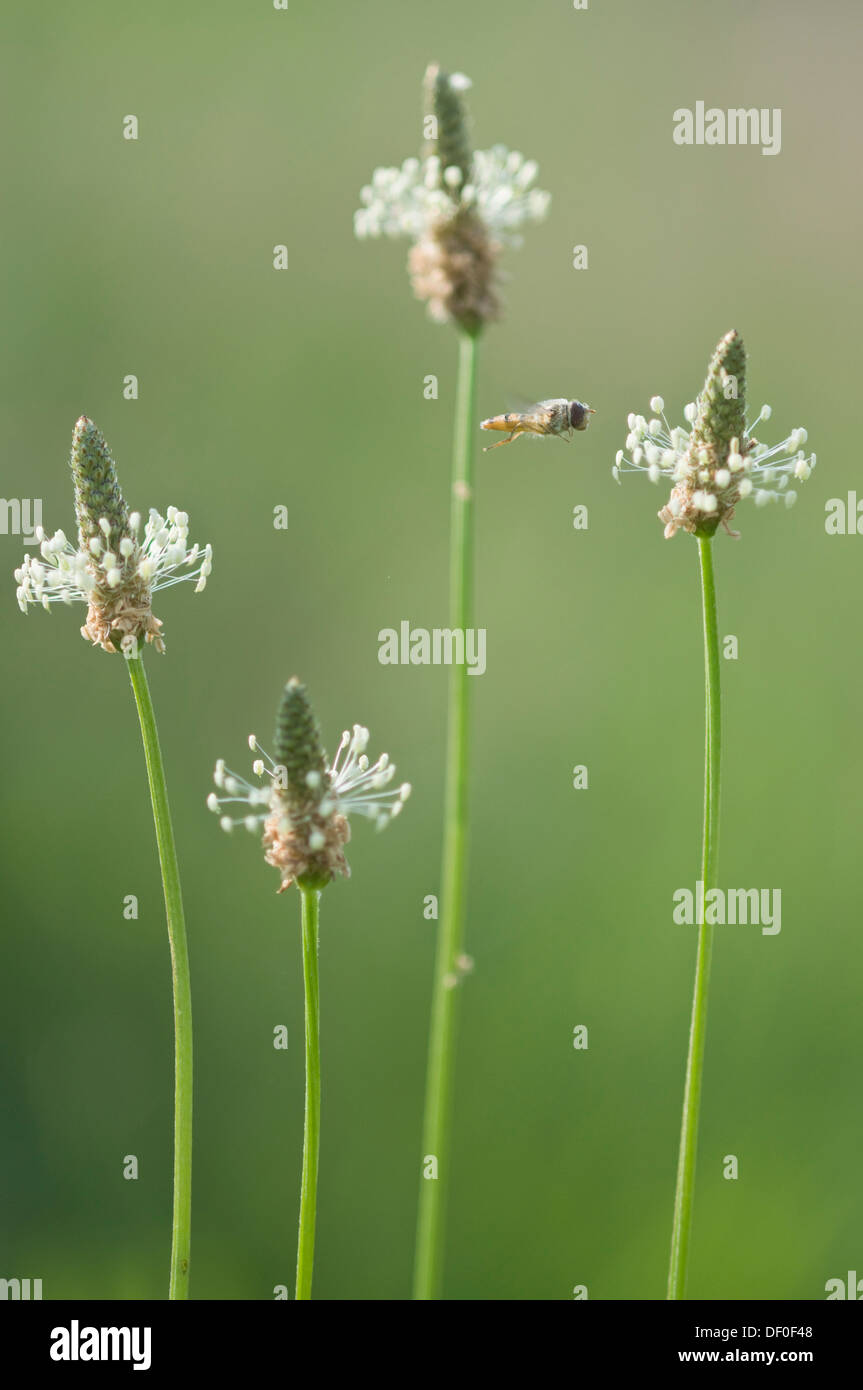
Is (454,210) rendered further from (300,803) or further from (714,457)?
(300,803)

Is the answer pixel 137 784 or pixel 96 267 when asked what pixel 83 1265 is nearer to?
pixel 137 784

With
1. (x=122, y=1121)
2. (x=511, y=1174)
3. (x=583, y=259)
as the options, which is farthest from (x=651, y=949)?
(x=583, y=259)

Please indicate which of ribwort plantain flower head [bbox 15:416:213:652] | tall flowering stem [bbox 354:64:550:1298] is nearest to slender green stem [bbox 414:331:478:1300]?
tall flowering stem [bbox 354:64:550:1298]

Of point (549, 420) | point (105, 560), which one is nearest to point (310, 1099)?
point (105, 560)

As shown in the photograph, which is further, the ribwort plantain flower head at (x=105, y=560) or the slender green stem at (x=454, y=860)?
the ribwort plantain flower head at (x=105, y=560)

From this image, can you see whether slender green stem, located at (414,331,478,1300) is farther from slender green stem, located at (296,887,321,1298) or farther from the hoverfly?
the hoverfly

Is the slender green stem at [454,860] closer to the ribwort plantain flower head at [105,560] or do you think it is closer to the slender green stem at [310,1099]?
the slender green stem at [310,1099]

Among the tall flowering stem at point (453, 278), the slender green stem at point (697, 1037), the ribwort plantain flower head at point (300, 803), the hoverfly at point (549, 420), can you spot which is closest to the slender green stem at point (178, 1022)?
the ribwort plantain flower head at point (300, 803)
